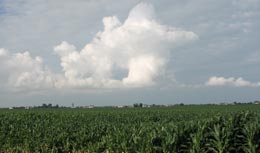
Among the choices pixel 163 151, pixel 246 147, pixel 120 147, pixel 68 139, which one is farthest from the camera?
pixel 68 139

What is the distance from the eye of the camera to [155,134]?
49.8 feet

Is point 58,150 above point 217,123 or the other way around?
the other way around

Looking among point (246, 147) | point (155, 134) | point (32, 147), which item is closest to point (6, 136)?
point (32, 147)

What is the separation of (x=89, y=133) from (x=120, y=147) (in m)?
5.24

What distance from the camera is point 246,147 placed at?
13.2 meters

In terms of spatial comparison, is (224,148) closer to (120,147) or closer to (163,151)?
(163,151)

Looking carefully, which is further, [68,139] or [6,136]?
[6,136]

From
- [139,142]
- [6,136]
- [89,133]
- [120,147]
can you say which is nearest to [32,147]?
[89,133]

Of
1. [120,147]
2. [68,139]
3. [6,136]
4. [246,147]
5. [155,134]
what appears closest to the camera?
[246,147]

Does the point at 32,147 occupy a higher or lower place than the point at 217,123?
lower

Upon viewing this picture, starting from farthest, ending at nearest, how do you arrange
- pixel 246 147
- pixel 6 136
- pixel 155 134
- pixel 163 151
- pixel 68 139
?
1. pixel 6 136
2. pixel 68 139
3. pixel 155 134
4. pixel 163 151
5. pixel 246 147

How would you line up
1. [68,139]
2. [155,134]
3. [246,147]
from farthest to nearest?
1. [68,139]
2. [155,134]
3. [246,147]

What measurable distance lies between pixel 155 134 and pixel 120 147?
2040 mm

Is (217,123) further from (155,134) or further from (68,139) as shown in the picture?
(68,139)
